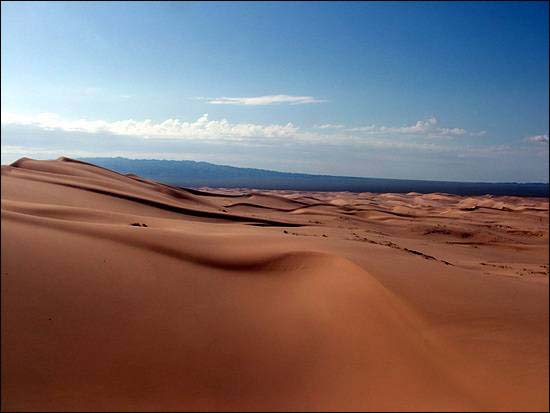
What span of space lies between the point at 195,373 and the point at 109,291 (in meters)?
1.70

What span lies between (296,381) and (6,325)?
3013mm

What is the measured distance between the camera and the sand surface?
3.91 metres

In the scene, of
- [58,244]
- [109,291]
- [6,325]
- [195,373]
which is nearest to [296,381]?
[195,373]

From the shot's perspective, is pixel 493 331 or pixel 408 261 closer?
pixel 493 331

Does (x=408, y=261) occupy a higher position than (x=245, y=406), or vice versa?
(x=408, y=261)

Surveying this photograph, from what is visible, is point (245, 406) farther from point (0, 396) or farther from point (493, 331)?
point (493, 331)

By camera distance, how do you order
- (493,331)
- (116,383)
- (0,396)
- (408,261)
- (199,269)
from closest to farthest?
(0,396)
(116,383)
(493,331)
(199,269)
(408,261)

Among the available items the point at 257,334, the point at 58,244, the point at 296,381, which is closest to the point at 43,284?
the point at 58,244

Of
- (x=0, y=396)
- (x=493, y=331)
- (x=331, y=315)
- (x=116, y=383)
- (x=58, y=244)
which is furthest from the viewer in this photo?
(x=58, y=244)

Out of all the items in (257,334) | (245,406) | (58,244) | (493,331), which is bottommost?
(245,406)

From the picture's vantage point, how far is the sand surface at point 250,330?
12.8 ft

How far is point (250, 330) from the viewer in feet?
16.4

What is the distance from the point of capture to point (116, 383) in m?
3.97

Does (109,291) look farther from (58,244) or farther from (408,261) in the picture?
(408,261)
